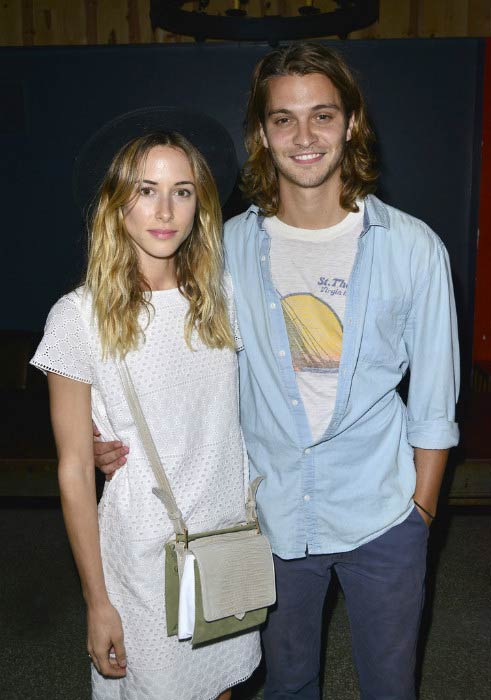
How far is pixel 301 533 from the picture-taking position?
161 cm

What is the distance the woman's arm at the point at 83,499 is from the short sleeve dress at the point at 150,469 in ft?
0.11

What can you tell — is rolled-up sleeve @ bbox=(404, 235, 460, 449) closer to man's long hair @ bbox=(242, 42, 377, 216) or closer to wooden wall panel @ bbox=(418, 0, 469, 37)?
man's long hair @ bbox=(242, 42, 377, 216)

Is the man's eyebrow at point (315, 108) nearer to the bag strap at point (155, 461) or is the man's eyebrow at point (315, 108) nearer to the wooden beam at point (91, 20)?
the bag strap at point (155, 461)

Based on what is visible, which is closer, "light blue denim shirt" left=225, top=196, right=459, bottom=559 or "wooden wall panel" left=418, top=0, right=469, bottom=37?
"light blue denim shirt" left=225, top=196, right=459, bottom=559

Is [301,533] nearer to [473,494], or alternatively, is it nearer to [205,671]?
[205,671]

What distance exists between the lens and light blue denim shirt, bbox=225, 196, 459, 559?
157cm

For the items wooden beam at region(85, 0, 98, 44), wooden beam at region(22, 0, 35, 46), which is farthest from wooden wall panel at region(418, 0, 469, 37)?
wooden beam at region(22, 0, 35, 46)

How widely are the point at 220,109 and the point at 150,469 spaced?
12.0 feet

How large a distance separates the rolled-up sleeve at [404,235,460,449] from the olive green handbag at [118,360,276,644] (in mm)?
466

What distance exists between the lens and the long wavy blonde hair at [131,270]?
1374 mm

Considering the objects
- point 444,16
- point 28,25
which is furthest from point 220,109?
point 444,16

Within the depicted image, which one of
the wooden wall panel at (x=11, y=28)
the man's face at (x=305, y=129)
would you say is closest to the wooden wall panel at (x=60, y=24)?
the wooden wall panel at (x=11, y=28)

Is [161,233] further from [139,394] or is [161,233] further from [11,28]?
[11,28]

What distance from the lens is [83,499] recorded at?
4.49 ft
